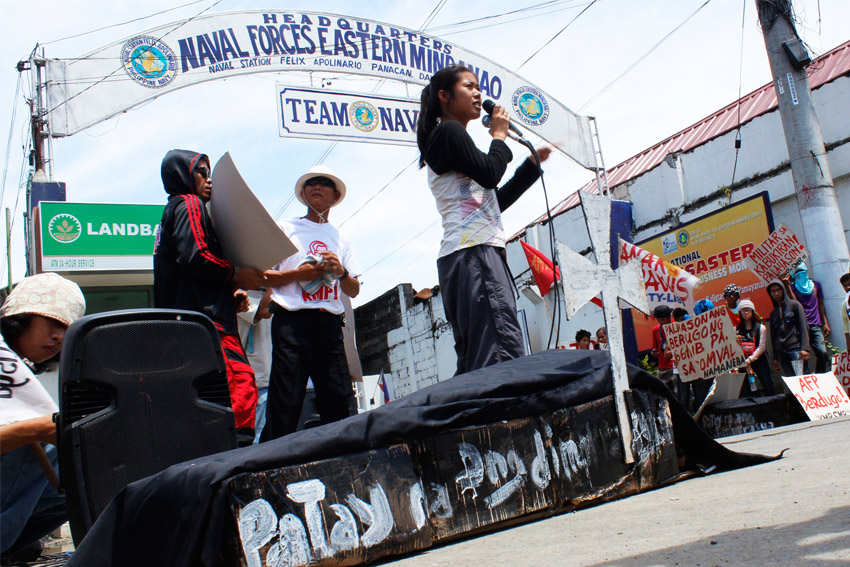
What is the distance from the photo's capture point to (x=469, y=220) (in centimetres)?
276

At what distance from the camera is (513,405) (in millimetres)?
2049

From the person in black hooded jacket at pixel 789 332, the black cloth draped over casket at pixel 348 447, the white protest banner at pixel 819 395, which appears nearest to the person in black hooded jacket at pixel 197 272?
the black cloth draped over casket at pixel 348 447

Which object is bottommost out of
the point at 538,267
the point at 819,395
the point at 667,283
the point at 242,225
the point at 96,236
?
the point at 819,395

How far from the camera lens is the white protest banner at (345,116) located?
8062mm

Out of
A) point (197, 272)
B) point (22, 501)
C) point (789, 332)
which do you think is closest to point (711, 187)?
point (789, 332)

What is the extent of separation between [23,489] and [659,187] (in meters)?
11.2

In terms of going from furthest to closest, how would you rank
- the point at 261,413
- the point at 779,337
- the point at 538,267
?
the point at 538,267 < the point at 779,337 < the point at 261,413

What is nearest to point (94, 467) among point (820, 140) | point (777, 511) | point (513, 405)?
point (513, 405)

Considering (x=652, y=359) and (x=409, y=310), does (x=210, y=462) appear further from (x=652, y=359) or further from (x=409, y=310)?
(x=409, y=310)

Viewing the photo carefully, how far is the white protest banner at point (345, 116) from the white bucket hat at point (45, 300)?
6.07 meters

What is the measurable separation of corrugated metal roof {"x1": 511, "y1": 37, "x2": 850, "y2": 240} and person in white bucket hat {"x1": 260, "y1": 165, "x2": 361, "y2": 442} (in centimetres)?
751

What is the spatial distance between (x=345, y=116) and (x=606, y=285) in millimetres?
6393

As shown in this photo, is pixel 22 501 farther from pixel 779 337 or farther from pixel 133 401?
pixel 779 337

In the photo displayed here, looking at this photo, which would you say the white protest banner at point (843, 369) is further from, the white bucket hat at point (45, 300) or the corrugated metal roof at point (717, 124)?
the white bucket hat at point (45, 300)
